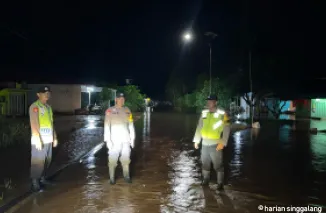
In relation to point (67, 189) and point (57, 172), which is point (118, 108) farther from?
point (57, 172)

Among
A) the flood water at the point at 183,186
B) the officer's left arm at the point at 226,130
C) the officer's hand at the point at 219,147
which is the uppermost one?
the officer's left arm at the point at 226,130

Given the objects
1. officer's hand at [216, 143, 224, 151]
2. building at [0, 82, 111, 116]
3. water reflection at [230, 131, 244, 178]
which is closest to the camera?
officer's hand at [216, 143, 224, 151]

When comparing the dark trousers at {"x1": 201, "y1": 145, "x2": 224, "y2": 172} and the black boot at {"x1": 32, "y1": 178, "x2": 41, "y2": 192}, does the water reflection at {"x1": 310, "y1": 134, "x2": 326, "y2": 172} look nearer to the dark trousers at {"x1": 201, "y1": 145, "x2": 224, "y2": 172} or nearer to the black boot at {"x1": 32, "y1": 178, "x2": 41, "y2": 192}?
the dark trousers at {"x1": 201, "y1": 145, "x2": 224, "y2": 172}

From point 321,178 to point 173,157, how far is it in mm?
4627

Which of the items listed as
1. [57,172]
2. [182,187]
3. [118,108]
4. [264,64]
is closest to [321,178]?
[182,187]

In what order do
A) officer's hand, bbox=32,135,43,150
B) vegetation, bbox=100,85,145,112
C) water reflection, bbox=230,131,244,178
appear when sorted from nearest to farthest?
officer's hand, bbox=32,135,43,150 < water reflection, bbox=230,131,244,178 < vegetation, bbox=100,85,145,112

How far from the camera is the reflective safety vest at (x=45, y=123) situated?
7.21 metres

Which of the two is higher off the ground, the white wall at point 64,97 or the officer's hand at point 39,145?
the white wall at point 64,97

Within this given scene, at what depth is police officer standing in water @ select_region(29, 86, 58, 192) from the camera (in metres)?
7.03

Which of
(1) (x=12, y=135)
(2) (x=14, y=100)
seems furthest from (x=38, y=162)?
(2) (x=14, y=100)

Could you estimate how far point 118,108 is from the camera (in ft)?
24.8

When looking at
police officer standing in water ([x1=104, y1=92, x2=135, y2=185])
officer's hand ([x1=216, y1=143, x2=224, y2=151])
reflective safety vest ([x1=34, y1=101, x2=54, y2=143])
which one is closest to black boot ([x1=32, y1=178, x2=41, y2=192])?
reflective safety vest ([x1=34, y1=101, x2=54, y2=143])

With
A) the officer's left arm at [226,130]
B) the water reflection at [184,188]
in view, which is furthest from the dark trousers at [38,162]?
the officer's left arm at [226,130]

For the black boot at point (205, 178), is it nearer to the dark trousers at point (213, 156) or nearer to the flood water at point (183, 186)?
the flood water at point (183, 186)
